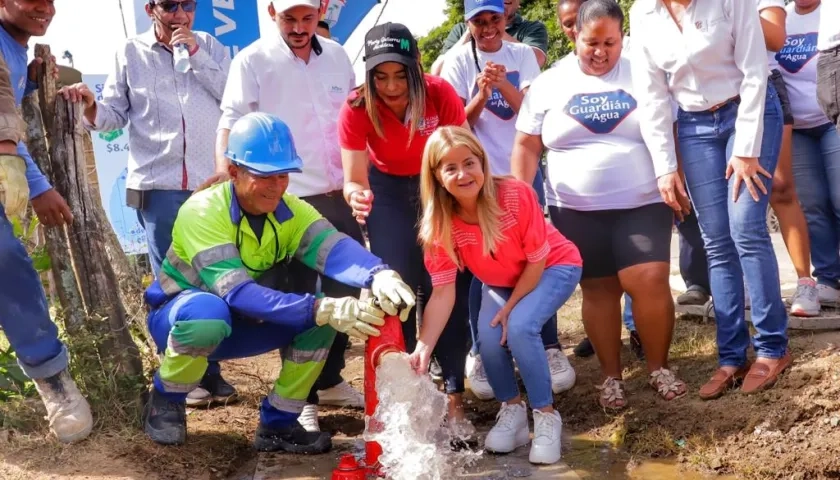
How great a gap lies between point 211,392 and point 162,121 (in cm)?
142

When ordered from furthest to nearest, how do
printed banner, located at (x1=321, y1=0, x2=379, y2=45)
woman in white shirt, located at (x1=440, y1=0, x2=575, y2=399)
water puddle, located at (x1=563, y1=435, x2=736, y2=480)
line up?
printed banner, located at (x1=321, y1=0, x2=379, y2=45), woman in white shirt, located at (x1=440, y1=0, x2=575, y2=399), water puddle, located at (x1=563, y1=435, x2=736, y2=480)

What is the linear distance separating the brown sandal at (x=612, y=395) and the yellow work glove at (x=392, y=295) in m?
1.20

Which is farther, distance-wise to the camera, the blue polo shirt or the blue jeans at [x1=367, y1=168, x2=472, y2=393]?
the blue jeans at [x1=367, y1=168, x2=472, y2=393]

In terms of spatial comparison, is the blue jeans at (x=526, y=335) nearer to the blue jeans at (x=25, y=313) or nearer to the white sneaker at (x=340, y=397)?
the white sneaker at (x=340, y=397)

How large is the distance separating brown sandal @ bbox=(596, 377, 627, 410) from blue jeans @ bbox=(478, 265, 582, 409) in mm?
451

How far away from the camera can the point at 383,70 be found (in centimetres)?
377

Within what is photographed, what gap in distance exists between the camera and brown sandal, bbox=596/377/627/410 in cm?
391

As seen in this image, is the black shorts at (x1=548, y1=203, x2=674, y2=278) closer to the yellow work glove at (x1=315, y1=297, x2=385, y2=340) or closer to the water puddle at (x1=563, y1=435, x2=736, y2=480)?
the water puddle at (x1=563, y1=435, x2=736, y2=480)

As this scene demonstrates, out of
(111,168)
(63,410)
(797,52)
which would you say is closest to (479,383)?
(63,410)

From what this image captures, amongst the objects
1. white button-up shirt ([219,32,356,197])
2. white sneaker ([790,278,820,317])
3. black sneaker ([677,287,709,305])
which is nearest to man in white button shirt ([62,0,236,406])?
white button-up shirt ([219,32,356,197])

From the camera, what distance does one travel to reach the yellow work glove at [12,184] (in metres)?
3.17

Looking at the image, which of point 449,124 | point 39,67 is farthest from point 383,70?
point 39,67

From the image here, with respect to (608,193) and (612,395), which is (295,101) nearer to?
(608,193)

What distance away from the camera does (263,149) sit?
3.39 m
